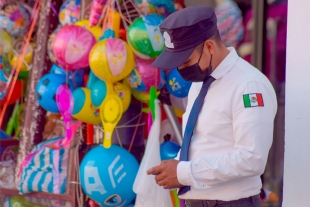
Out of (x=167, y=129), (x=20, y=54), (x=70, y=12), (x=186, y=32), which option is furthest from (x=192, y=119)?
(x=20, y=54)

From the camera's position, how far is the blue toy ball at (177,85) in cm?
359

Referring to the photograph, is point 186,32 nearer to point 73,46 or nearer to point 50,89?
point 73,46

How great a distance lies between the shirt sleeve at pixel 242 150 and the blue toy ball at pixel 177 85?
147 cm

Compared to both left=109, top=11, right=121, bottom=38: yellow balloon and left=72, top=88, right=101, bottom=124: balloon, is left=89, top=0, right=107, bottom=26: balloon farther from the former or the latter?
left=72, top=88, right=101, bottom=124: balloon

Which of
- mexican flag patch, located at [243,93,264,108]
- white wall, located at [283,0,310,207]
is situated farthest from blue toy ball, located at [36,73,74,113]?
mexican flag patch, located at [243,93,264,108]

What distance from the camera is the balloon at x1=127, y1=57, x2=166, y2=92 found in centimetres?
365

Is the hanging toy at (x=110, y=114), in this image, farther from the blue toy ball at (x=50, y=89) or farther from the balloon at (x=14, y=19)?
the balloon at (x=14, y=19)

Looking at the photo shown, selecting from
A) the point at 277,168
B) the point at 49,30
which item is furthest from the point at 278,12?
the point at 49,30

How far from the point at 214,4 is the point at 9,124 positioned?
8.03 ft

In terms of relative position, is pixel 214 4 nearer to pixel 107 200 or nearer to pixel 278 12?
pixel 278 12

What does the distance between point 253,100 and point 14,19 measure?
3.08 meters

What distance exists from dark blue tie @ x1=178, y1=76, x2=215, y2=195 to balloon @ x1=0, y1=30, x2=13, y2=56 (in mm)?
2718

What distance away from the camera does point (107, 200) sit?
3674 millimetres

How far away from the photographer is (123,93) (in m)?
3.77
